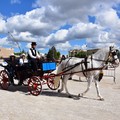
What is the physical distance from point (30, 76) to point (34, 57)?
1.05 m

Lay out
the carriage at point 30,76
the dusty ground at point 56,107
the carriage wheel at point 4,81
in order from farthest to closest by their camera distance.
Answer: the carriage wheel at point 4,81, the carriage at point 30,76, the dusty ground at point 56,107

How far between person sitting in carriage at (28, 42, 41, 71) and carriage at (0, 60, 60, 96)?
212mm

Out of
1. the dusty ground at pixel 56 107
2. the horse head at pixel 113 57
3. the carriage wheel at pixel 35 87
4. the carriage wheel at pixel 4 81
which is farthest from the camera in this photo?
the carriage wheel at pixel 4 81

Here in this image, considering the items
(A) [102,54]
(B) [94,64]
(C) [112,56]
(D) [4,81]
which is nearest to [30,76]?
(D) [4,81]

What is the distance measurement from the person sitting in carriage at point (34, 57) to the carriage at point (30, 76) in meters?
0.21

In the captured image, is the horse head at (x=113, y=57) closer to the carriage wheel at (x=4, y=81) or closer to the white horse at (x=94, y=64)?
the white horse at (x=94, y=64)

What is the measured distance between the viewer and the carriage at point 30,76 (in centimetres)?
1331

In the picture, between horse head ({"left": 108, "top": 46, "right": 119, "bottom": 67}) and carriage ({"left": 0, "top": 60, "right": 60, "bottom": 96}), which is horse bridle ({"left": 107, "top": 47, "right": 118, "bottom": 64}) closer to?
horse head ({"left": 108, "top": 46, "right": 119, "bottom": 67})

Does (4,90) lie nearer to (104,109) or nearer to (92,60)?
(92,60)

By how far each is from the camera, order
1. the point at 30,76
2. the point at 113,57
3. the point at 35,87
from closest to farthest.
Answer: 1. the point at 113,57
2. the point at 35,87
3. the point at 30,76

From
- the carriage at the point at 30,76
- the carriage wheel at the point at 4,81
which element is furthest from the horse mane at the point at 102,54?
the carriage wheel at the point at 4,81

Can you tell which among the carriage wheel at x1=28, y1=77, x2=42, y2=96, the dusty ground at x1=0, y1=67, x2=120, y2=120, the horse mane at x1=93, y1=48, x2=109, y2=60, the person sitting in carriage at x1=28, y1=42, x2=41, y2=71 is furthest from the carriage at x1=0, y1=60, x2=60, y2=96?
the horse mane at x1=93, y1=48, x2=109, y2=60

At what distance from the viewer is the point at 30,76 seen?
14.1m

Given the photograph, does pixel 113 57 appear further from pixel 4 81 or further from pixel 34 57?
pixel 4 81
